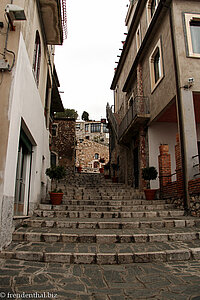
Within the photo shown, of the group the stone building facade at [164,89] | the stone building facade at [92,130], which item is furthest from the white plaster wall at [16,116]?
the stone building facade at [92,130]

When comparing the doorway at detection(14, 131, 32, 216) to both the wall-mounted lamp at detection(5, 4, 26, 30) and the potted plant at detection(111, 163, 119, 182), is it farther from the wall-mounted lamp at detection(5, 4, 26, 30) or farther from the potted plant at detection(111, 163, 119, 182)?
the potted plant at detection(111, 163, 119, 182)

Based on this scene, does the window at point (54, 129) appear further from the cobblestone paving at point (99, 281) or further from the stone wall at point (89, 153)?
the cobblestone paving at point (99, 281)

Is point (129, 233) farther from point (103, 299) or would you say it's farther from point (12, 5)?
point (12, 5)

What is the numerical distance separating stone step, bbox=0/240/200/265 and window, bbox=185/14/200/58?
707 cm

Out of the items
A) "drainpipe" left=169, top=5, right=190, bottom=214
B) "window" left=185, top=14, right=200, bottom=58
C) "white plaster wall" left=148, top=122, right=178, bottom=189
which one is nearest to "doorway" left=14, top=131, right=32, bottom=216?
"drainpipe" left=169, top=5, right=190, bottom=214

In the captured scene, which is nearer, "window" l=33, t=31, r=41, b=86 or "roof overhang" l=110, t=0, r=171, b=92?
"window" l=33, t=31, r=41, b=86

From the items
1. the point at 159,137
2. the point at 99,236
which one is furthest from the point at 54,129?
the point at 99,236

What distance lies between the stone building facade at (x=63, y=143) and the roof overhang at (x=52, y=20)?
16933 mm

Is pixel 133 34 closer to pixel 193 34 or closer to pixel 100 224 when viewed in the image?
pixel 193 34

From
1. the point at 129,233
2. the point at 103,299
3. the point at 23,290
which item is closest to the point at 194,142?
the point at 129,233

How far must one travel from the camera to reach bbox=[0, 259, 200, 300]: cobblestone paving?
8.95 feet

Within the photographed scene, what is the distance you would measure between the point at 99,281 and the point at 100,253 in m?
0.77

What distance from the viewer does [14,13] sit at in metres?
4.63

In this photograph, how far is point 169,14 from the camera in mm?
8820
